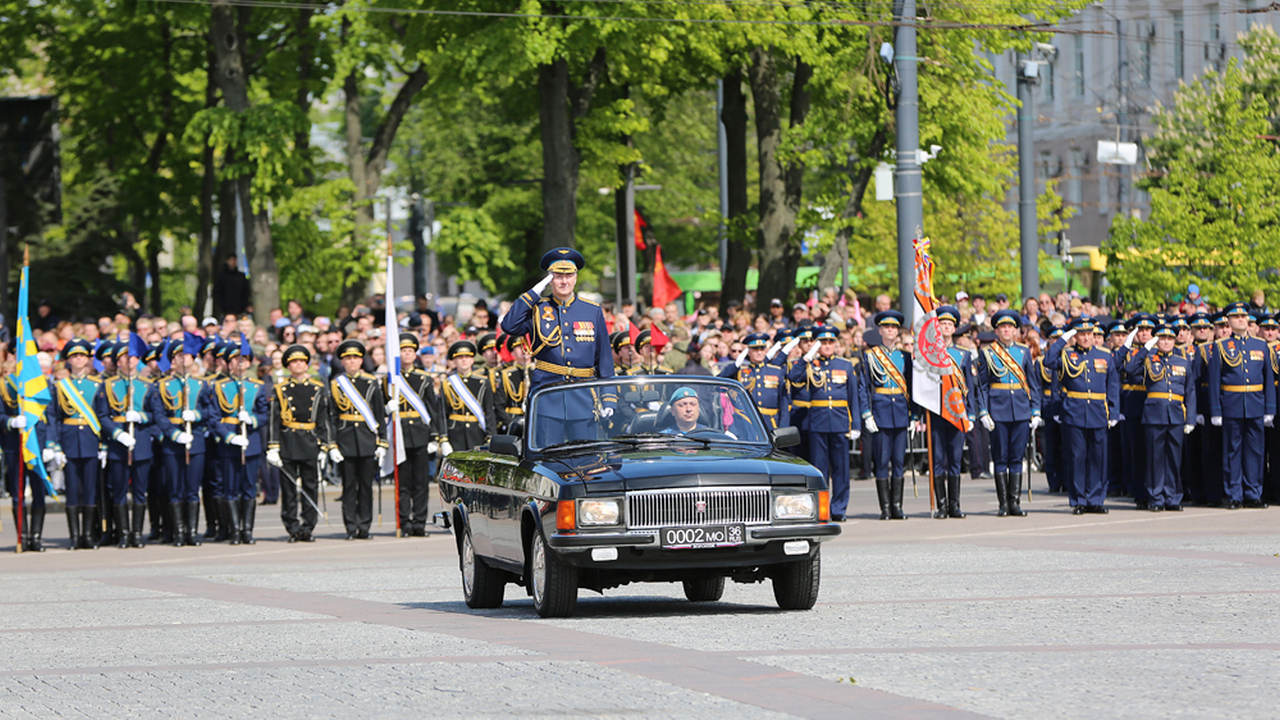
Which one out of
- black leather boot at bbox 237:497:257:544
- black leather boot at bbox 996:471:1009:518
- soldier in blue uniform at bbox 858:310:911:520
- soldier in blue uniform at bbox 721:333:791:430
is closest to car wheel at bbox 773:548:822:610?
black leather boot at bbox 996:471:1009:518

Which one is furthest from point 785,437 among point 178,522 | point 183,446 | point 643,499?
point 178,522

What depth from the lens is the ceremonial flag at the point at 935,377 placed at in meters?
20.7

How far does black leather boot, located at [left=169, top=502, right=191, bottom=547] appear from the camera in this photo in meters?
20.9

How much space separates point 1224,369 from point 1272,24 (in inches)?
1516

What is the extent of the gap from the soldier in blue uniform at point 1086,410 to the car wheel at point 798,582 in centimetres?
899

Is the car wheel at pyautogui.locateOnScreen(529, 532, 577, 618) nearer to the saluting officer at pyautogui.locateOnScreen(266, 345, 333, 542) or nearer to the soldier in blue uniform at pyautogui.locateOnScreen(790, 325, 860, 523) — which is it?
the saluting officer at pyautogui.locateOnScreen(266, 345, 333, 542)

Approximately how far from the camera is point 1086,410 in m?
20.8

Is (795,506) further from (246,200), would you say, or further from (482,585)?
(246,200)

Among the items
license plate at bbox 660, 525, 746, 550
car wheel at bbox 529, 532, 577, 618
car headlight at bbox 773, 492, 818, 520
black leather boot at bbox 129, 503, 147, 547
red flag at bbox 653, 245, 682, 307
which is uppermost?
red flag at bbox 653, 245, 682, 307

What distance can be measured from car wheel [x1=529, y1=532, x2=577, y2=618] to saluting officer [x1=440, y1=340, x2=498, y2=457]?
8.93m

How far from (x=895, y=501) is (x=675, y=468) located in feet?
31.7

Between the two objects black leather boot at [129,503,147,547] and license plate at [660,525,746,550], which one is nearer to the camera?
license plate at [660,525,746,550]

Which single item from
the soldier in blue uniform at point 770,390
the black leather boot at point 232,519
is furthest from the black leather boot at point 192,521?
the soldier in blue uniform at point 770,390

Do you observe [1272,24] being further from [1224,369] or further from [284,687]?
[284,687]
